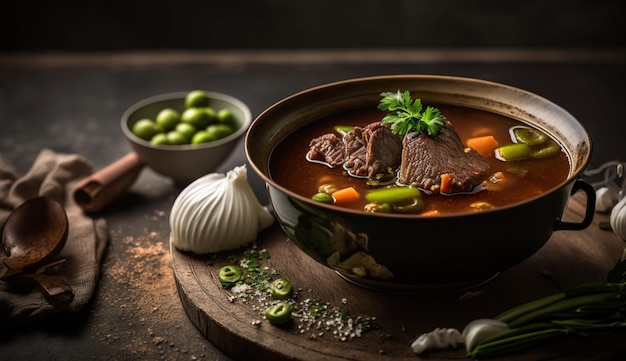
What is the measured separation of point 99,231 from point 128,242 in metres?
0.17

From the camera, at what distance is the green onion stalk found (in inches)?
108

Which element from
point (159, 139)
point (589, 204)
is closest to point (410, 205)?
point (589, 204)

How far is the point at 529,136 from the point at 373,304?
1.05 meters

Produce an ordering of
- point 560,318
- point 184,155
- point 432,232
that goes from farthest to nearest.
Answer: point 184,155
point 560,318
point 432,232

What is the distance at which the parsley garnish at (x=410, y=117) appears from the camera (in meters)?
3.20

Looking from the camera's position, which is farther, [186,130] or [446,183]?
[186,130]

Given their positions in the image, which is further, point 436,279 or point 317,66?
point 317,66

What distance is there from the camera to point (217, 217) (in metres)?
3.46

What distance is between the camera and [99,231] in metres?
3.87

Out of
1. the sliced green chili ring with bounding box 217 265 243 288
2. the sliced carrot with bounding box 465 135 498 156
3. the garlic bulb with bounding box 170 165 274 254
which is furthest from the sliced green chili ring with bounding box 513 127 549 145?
the sliced green chili ring with bounding box 217 265 243 288

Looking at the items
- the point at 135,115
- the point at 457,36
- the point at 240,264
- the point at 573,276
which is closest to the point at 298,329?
the point at 240,264

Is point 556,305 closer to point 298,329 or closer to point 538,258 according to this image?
point 538,258

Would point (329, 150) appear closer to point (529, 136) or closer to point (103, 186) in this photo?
point (529, 136)

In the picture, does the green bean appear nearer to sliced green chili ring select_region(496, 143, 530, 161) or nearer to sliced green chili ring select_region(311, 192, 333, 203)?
sliced green chili ring select_region(311, 192, 333, 203)
